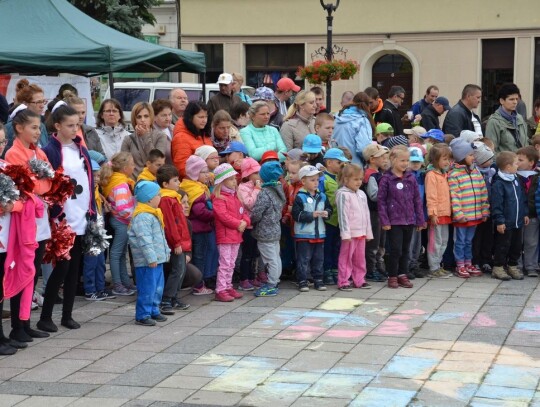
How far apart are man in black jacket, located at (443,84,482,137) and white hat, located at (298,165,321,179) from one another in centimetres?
331

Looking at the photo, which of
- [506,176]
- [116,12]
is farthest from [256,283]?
[116,12]

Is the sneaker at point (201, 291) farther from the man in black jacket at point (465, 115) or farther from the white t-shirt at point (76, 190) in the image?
the man in black jacket at point (465, 115)

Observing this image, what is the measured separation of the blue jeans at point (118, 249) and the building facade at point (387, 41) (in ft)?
65.0

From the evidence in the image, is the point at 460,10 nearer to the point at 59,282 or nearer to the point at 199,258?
the point at 199,258

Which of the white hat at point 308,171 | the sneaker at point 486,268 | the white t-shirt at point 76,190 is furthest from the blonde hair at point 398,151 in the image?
the white t-shirt at point 76,190

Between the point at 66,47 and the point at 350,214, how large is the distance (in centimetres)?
435

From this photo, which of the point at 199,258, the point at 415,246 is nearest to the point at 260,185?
the point at 199,258

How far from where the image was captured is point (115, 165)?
Answer: 33.1 feet

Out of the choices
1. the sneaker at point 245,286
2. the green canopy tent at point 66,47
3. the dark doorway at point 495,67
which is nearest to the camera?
the sneaker at point 245,286

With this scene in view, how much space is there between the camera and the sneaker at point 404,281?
35.0ft

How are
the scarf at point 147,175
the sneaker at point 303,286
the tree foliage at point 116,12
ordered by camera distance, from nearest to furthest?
the scarf at point 147,175, the sneaker at point 303,286, the tree foliage at point 116,12

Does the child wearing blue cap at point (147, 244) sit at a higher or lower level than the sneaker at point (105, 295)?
higher

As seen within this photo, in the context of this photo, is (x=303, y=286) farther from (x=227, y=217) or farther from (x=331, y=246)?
(x=227, y=217)

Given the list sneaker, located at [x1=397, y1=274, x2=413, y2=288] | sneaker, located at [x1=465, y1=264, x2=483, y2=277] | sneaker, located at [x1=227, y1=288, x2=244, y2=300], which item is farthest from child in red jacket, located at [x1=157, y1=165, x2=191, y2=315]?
sneaker, located at [x1=465, y1=264, x2=483, y2=277]
